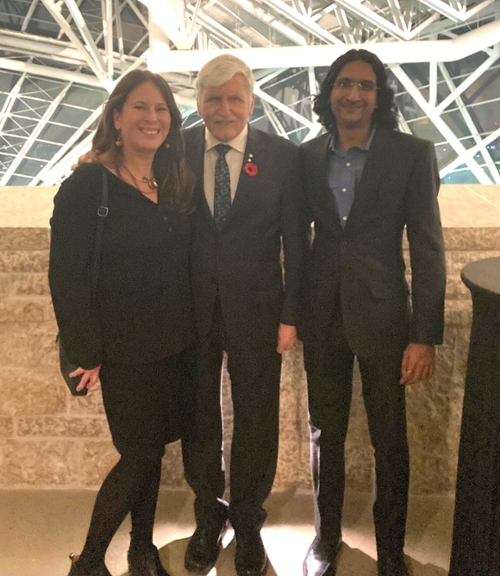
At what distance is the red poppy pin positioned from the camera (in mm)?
1608

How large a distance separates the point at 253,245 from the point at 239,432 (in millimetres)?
668

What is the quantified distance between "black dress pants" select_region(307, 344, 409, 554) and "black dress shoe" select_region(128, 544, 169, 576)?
1.99 feet

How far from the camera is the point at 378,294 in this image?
1562mm

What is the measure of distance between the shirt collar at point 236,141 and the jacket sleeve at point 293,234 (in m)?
0.16

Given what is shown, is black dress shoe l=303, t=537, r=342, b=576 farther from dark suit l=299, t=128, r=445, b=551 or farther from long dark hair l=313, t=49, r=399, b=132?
long dark hair l=313, t=49, r=399, b=132

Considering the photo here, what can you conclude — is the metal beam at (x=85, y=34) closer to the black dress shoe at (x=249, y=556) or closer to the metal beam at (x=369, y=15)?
the metal beam at (x=369, y=15)

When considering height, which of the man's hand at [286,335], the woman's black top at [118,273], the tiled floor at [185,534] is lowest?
the tiled floor at [185,534]

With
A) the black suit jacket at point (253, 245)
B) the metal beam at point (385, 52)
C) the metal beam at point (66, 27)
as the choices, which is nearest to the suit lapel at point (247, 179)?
the black suit jacket at point (253, 245)

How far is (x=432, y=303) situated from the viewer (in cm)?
154

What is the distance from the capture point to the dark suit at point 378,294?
5.02 feet

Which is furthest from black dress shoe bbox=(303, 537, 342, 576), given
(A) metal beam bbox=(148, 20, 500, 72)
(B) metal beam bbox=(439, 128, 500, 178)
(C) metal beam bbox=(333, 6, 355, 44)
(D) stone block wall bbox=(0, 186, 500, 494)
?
(B) metal beam bbox=(439, 128, 500, 178)

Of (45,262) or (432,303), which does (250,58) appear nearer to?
(45,262)

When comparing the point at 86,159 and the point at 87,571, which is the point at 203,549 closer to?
the point at 87,571

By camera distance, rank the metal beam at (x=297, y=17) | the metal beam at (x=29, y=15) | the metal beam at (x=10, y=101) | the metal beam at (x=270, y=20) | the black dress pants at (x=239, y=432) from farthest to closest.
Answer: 1. the metal beam at (x=10, y=101)
2. the metal beam at (x=29, y=15)
3. the metal beam at (x=270, y=20)
4. the metal beam at (x=297, y=17)
5. the black dress pants at (x=239, y=432)
